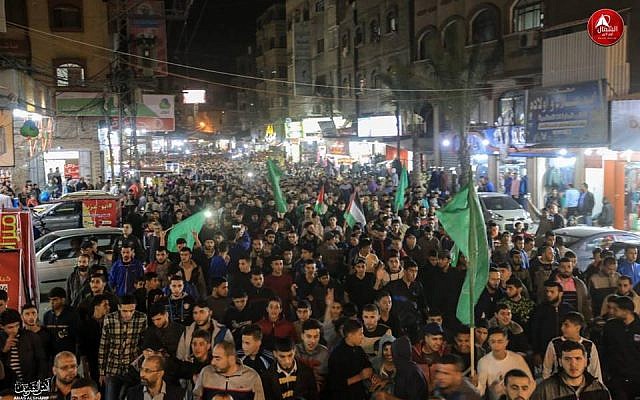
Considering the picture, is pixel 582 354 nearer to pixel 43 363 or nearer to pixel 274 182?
pixel 43 363

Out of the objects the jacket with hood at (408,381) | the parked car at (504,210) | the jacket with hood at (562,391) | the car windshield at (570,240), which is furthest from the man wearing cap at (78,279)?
the parked car at (504,210)

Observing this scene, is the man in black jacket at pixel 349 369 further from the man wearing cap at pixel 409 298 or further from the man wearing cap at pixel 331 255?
the man wearing cap at pixel 331 255

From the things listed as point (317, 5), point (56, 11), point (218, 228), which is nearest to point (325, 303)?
point (218, 228)

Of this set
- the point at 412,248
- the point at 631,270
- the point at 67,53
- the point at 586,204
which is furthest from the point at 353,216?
the point at 67,53

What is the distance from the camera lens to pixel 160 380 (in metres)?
5.69

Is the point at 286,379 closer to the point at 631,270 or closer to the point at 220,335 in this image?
the point at 220,335

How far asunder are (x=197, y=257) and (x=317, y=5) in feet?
151

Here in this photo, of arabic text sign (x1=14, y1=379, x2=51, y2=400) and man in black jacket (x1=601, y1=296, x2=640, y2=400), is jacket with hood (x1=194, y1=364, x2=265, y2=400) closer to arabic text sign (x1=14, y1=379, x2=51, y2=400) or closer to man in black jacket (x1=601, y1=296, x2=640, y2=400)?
arabic text sign (x1=14, y1=379, x2=51, y2=400)

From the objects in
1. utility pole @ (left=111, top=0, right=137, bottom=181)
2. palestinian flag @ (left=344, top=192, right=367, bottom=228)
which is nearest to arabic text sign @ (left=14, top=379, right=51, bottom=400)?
palestinian flag @ (left=344, top=192, right=367, bottom=228)

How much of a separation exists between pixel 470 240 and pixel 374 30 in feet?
122

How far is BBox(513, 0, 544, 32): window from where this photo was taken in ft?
88.0

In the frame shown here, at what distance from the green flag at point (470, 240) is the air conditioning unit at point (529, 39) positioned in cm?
2114

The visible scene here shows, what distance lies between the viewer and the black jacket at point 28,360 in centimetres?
683

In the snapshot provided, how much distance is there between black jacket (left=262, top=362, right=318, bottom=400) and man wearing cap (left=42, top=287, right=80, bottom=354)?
2.63 m
